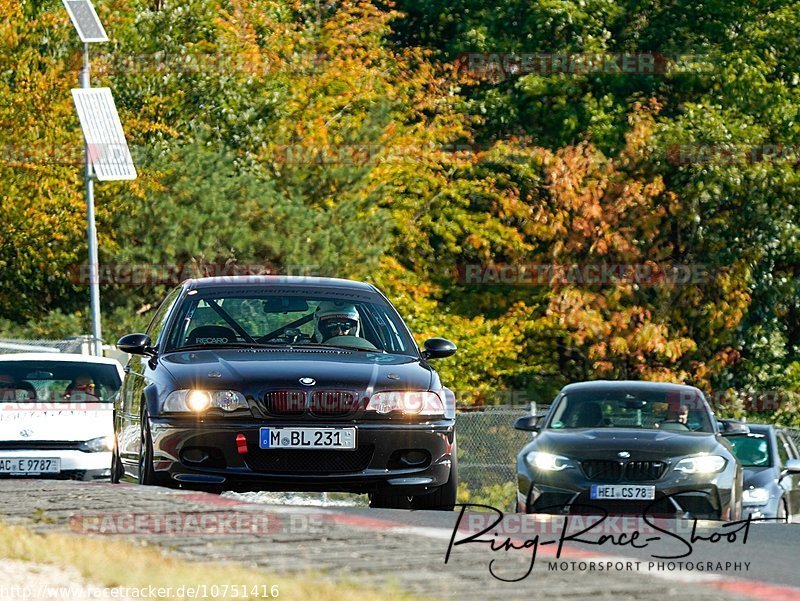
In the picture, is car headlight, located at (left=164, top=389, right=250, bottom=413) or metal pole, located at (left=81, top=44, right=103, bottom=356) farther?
metal pole, located at (left=81, top=44, right=103, bottom=356)

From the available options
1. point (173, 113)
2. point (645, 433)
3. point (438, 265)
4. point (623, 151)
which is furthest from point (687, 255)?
point (645, 433)

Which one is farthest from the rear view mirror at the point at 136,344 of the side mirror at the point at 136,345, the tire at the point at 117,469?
the tire at the point at 117,469

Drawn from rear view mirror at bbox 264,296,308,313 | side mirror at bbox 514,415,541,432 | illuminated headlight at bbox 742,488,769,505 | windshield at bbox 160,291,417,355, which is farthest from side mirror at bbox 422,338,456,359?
illuminated headlight at bbox 742,488,769,505

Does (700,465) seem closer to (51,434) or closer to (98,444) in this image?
(98,444)

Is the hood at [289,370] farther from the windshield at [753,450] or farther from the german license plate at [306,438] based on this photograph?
the windshield at [753,450]

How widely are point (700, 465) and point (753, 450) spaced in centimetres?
672

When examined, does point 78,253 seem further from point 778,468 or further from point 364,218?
point 778,468

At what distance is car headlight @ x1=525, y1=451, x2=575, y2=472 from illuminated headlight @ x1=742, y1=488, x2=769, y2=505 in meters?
4.95

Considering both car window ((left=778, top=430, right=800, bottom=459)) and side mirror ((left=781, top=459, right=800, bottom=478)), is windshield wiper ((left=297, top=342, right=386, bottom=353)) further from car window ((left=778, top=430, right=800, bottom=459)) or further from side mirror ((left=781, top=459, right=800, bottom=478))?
car window ((left=778, top=430, right=800, bottom=459))

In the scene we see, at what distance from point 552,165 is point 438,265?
455 cm

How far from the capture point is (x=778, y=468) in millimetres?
20203

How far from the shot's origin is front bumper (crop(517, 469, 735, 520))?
47.8 feet

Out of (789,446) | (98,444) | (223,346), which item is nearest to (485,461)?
(789,446)

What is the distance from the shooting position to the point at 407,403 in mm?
11961
